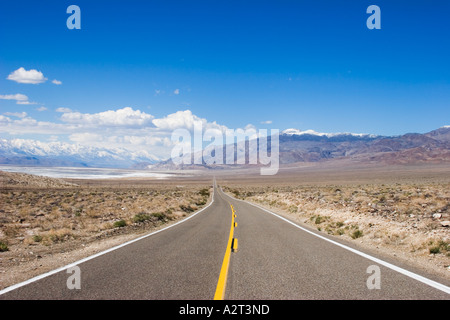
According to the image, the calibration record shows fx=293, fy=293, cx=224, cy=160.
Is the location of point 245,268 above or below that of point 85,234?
above

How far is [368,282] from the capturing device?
5766 mm

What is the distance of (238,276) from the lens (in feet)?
20.4

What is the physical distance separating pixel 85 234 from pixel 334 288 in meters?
11.5

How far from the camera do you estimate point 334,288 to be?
5.45m

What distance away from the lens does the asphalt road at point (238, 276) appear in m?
5.14

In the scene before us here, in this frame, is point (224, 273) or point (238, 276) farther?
point (224, 273)

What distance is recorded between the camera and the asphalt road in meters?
5.14
